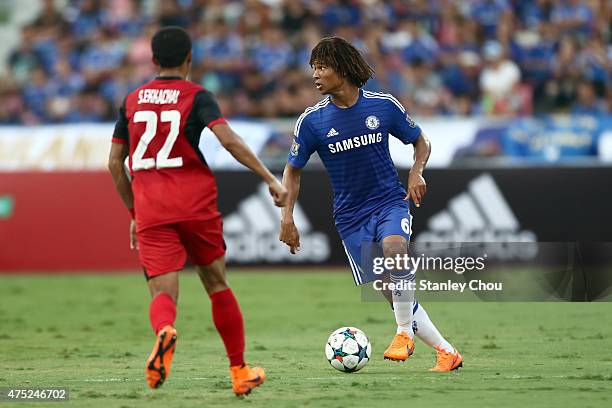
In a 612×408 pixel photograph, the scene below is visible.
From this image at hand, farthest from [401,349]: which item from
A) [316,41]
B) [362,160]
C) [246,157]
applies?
[316,41]

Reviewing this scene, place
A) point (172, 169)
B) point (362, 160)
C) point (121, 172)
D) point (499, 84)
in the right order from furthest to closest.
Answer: point (499, 84)
point (362, 160)
point (121, 172)
point (172, 169)

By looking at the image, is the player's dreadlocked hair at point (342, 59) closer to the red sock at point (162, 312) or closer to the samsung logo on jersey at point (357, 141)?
the samsung logo on jersey at point (357, 141)

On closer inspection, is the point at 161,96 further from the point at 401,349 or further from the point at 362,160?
the point at 401,349

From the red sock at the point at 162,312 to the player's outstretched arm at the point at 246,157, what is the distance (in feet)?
3.01

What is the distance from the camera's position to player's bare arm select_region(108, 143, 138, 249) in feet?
25.1

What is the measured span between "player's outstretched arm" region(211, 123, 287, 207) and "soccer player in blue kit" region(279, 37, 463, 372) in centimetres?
176

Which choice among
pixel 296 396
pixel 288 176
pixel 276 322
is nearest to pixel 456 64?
pixel 276 322

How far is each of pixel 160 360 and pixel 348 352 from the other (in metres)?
2.34

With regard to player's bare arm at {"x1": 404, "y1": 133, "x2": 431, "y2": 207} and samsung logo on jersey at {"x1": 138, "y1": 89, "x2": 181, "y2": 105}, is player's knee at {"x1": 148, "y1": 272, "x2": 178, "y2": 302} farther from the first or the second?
player's bare arm at {"x1": 404, "y1": 133, "x2": 431, "y2": 207}

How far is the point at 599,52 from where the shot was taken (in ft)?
68.3

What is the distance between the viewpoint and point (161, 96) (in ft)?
24.3

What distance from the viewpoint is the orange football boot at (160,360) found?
7062 mm

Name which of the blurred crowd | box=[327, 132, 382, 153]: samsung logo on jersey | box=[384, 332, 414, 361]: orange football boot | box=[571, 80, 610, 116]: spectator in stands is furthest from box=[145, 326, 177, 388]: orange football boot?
box=[571, 80, 610, 116]: spectator in stands

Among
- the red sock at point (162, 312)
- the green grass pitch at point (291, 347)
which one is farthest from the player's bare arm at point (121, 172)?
the green grass pitch at point (291, 347)
